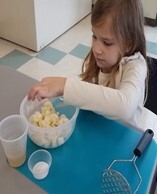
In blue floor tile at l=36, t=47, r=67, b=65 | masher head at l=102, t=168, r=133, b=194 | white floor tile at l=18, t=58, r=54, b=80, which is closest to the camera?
masher head at l=102, t=168, r=133, b=194

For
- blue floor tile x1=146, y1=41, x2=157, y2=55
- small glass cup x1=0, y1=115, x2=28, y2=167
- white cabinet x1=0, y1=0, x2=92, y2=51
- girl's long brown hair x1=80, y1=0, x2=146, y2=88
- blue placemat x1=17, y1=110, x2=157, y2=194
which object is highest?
girl's long brown hair x1=80, y1=0, x2=146, y2=88

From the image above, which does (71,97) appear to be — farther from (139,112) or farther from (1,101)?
(139,112)

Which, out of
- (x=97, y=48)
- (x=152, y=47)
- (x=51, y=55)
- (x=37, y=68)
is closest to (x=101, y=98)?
(x=97, y=48)

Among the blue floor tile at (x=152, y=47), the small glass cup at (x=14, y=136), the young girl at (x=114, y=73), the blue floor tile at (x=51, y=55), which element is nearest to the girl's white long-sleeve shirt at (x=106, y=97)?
the young girl at (x=114, y=73)

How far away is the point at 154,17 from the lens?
2506 mm

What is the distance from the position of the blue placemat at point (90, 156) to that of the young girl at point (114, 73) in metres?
0.05

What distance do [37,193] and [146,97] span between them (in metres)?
0.58

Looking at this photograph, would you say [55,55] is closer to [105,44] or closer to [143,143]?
[105,44]

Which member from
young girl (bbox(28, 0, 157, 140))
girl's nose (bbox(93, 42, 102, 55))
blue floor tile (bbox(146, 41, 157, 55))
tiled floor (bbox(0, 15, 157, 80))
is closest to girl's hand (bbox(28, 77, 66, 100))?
young girl (bbox(28, 0, 157, 140))

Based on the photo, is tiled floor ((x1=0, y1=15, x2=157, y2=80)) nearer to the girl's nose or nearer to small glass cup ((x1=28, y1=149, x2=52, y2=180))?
the girl's nose

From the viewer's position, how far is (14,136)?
65 centimetres

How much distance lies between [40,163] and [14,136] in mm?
95

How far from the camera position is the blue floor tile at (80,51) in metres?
2.14

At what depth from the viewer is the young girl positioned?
675 mm
